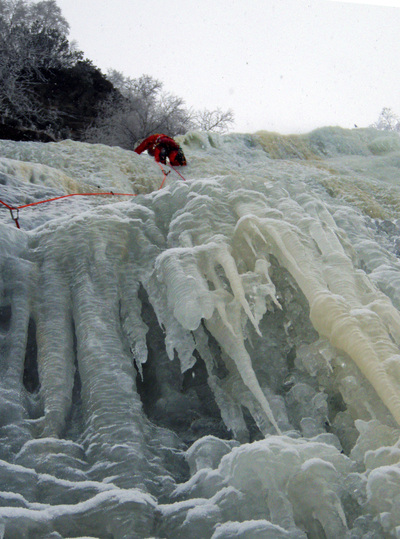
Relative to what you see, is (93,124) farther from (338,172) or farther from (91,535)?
(91,535)

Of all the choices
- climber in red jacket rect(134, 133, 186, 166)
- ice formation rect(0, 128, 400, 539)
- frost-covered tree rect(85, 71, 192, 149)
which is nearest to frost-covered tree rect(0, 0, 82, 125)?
frost-covered tree rect(85, 71, 192, 149)

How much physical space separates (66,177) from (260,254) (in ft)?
9.12

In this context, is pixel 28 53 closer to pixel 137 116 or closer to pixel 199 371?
pixel 137 116

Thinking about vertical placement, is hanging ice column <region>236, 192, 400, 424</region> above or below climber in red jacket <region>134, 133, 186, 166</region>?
below

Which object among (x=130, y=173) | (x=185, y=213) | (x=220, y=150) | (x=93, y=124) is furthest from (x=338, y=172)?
(x=93, y=124)

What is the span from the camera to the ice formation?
4.81ft

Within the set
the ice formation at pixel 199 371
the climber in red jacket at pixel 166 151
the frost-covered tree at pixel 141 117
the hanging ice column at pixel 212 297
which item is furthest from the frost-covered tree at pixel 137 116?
the hanging ice column at pixel 212 297

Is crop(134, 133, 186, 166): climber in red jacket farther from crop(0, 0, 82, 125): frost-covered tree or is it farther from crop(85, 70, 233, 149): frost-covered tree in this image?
crop(0, 0, 82, 125): frost-covered tree

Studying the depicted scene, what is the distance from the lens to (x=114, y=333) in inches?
86.9

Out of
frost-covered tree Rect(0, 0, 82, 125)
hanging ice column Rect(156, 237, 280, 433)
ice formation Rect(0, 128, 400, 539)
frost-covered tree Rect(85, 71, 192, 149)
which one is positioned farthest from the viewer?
frost-covered tree Rect(0, 0, 82, 125)

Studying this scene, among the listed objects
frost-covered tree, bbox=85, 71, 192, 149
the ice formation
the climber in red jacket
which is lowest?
the ice formation

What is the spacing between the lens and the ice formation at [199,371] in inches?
57.7

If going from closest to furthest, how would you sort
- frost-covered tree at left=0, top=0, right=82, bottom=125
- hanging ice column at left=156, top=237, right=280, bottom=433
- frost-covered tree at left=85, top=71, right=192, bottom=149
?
hanging ice column at left=156, top=237, right=280, bottom=433 → frost-covered tree at left=85, top=71, right=192, bottom=149 → frost-covered tree at left=0, top=0, right=82, bottom=125

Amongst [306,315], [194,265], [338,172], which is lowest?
[306,315]
